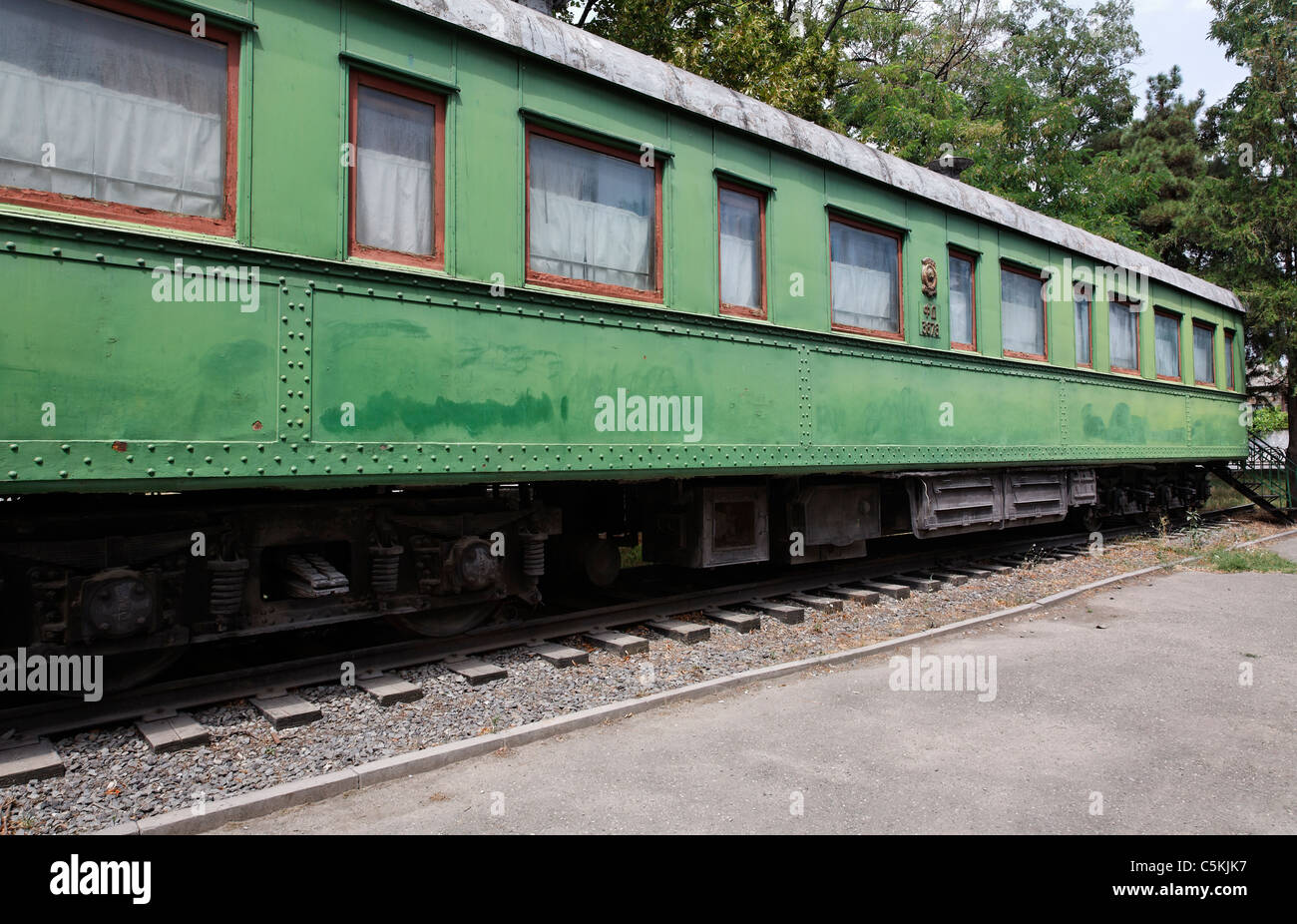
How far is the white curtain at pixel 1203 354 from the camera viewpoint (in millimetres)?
12242

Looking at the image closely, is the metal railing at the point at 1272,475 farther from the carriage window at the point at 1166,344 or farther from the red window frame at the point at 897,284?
the red window frame at the point at 897,284

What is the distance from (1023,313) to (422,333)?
6.77 m

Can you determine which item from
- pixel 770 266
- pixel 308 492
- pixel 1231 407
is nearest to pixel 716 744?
pixel 308 492

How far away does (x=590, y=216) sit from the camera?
16.4ft

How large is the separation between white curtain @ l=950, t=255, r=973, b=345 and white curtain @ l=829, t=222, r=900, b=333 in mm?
937

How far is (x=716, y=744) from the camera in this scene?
3693 millimetres

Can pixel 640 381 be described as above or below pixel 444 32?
below

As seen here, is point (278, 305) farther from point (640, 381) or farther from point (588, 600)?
point (588, 600)

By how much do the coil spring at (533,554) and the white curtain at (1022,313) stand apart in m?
5.49

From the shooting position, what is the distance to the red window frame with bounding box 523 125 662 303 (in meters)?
4.66

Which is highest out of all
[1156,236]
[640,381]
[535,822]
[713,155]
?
[1156,236]

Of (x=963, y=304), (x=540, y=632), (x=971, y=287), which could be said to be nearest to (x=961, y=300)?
(x=963, y=304)

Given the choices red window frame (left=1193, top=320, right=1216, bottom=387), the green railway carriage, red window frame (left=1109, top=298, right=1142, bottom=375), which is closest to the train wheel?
the green railway carriage

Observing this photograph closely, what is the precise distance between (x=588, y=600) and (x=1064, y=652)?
3408 mm
